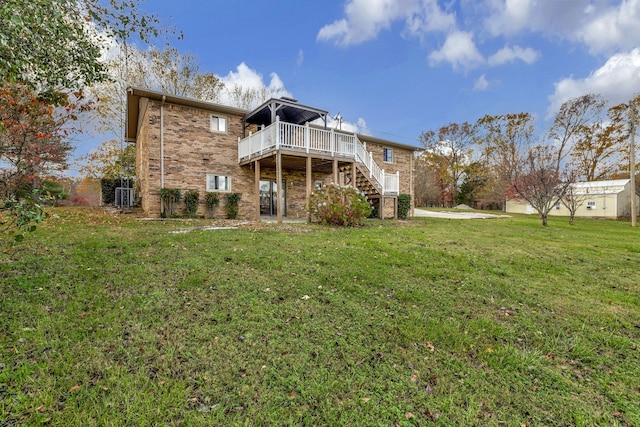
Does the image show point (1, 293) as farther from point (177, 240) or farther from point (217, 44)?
point (217, 44)

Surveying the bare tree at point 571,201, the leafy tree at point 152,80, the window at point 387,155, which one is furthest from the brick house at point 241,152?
the bare tree at point 571,201

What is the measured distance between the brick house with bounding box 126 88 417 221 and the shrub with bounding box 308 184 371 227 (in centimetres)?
111

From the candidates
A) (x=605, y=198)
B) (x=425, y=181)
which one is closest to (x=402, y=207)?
(x=605, y=198)

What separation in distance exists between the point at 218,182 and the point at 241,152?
5.83 ft

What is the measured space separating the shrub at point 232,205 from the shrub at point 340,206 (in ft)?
15.8

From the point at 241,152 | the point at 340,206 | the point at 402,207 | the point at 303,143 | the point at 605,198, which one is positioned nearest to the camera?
the point at 340,206

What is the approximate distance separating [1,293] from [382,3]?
14581mm

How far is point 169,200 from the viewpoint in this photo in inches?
492

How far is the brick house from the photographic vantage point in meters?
12.1

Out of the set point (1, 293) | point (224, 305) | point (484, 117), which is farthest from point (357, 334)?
point (484, 117)

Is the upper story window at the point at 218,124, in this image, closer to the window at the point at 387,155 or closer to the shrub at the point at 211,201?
the shrub at the point at 211,201

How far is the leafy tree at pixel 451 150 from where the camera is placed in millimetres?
39441

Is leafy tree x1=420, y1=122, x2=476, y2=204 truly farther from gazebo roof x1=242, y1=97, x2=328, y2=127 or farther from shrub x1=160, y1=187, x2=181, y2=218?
shrub x1=160, y1=187, x2=181, y2=218

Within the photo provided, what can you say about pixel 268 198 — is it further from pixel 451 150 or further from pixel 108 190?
pixel 451 150
